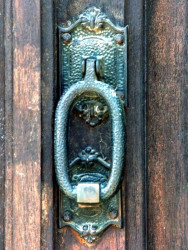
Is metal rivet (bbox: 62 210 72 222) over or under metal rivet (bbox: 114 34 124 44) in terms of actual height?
under

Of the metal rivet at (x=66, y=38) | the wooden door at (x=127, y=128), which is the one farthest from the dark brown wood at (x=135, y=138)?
the metal rivet at (x=66, y=38)

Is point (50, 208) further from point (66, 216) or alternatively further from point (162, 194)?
point (162, 194)

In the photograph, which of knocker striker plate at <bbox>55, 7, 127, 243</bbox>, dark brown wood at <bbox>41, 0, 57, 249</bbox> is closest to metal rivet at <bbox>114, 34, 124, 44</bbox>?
knocker striker plate at <bbox>55, 7, 127, 243</bbox>

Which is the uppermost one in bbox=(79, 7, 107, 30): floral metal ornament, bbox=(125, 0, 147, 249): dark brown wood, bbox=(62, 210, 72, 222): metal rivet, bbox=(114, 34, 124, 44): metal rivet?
bbox=(79, 7, 107, 30): floral metal ornament

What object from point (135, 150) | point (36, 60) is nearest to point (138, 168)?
point (135, 150)

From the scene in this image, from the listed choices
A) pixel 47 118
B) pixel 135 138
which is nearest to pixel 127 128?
pixel 135 138

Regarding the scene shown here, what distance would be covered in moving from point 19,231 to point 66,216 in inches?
3.3

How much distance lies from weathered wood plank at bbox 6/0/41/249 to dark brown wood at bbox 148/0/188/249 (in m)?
0.21

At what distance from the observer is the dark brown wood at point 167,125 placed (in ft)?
2.20

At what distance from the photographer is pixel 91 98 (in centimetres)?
64

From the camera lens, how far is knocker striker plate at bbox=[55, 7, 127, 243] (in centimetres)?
64

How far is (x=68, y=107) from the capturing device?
0.61 meters

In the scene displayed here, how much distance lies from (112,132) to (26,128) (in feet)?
0.49

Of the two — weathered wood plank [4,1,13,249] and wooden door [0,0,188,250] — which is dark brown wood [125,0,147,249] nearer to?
wooden door [0,0,188,250]
